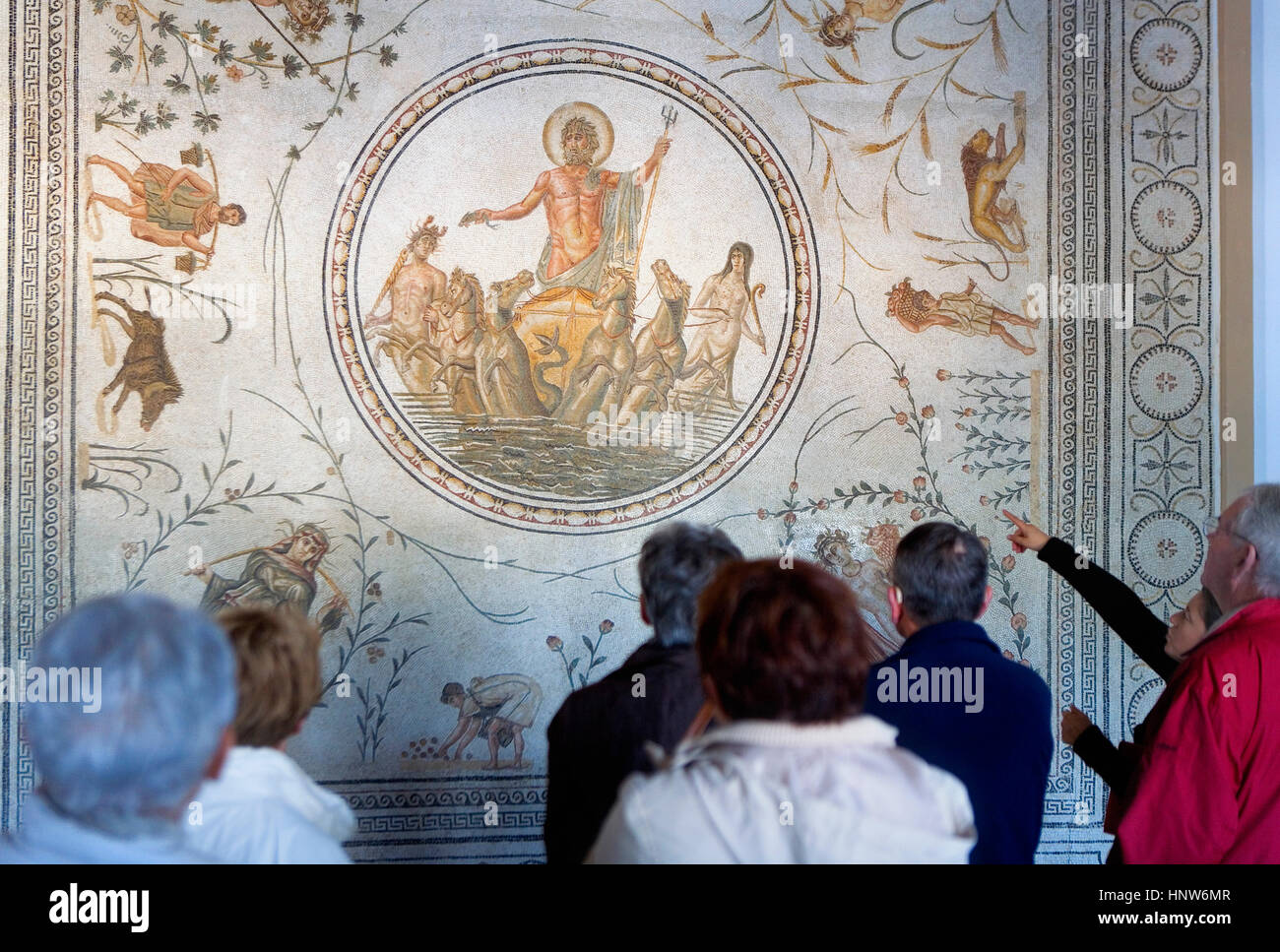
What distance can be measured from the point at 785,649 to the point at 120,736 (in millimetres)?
944

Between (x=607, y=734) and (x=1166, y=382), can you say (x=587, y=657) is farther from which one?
(x=1166, y=382)

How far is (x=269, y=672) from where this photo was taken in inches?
76.5

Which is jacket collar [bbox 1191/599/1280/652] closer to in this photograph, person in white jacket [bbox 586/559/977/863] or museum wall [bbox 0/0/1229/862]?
person in white jacket [bbox 586/559/977/863]

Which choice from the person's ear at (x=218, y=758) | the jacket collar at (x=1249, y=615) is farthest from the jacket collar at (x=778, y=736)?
the jacket collar at (x=1249, y=615)

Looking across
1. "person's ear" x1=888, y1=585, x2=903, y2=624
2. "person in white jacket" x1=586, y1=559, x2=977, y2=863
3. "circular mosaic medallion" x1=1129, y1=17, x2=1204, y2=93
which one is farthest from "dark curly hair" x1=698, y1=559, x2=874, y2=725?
"circular mosaic medallion" x1=1129, y1=17, x2=1204, y2=93

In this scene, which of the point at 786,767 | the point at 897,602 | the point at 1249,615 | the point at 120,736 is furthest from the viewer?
the point at 897,602

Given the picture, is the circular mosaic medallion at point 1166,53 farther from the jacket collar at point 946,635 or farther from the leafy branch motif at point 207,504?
the leafy branch motif at point 207,504

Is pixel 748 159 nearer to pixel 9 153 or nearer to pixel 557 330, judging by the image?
pixel 557 330

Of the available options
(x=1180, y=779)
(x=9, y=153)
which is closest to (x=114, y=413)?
(x=9, y=153)

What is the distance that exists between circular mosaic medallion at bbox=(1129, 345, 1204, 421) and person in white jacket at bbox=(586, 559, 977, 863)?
3.69 m

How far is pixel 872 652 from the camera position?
4.66 m

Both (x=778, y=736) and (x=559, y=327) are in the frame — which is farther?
(x=559, y=327)

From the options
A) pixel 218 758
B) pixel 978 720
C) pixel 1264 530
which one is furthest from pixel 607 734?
pixel 1264 530

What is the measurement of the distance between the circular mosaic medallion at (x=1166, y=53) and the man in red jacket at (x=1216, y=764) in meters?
3.28
